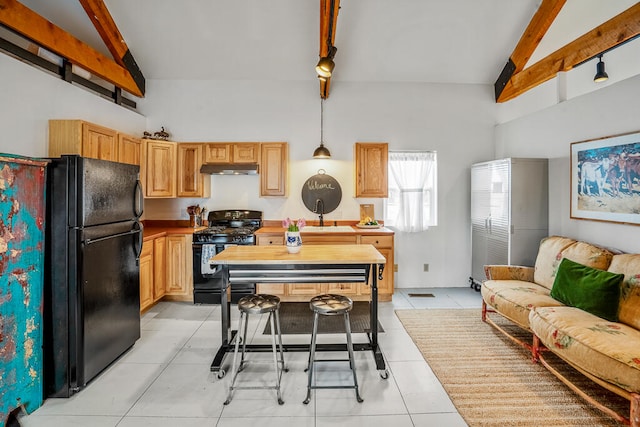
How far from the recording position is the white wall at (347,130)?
492 centimetres

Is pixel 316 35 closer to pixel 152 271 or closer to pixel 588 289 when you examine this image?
pixel 152 271

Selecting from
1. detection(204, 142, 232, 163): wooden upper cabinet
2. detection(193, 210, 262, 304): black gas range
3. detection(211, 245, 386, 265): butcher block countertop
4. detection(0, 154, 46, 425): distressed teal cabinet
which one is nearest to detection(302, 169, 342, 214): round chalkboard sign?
detection(193, 210, 262, 304): black gas range

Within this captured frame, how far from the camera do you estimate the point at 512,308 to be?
3020mm

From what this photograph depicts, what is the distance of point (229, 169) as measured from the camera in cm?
451

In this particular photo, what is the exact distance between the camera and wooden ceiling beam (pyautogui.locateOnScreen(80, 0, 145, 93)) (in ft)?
11.9

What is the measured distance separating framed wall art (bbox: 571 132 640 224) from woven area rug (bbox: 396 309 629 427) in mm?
1404

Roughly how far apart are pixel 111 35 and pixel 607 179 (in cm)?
553

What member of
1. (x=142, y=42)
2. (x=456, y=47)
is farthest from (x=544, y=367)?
(x=142, y=42)

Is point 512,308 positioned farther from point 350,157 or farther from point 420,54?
point 420,54

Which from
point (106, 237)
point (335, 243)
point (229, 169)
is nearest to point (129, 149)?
point (229, 169)

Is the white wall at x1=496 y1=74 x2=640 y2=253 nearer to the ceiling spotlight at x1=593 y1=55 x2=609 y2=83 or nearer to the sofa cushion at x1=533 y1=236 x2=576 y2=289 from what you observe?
the ceiling spotlight at x1=593 y1=55 x2=609 y2=83

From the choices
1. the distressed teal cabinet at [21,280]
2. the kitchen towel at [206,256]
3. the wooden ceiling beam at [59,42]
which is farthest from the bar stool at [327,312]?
the wooden ceiling beam at [59,42]

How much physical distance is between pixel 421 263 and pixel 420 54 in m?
2.96

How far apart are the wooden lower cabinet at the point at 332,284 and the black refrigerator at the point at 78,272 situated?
1.94m
